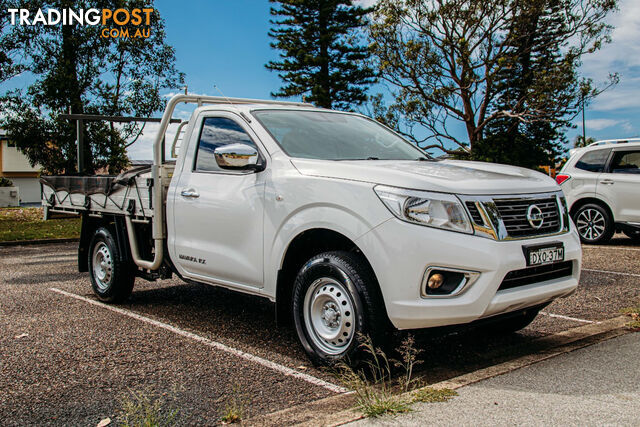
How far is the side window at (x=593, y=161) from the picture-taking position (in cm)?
→ 1259

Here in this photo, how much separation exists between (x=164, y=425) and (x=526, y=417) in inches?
79.7

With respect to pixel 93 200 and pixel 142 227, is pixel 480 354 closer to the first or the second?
pixel 142 227

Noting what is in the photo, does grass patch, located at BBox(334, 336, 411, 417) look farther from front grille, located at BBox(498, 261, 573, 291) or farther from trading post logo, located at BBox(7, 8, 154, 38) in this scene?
trading post logo, located at BBox(7, 8, 154, 38)

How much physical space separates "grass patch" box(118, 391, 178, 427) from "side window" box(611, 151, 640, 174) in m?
10.9

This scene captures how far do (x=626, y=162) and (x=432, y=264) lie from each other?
9878mm

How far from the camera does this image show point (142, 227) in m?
6.89

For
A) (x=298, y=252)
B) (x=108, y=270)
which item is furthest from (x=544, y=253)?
(x=108, y=270)

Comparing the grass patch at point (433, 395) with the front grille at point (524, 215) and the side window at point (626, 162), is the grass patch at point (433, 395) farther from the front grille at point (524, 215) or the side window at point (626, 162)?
the side window at point (626, 162)

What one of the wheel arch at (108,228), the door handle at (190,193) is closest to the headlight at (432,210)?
the door handle at (190,193)

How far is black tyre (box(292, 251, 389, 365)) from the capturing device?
4227 millimetres

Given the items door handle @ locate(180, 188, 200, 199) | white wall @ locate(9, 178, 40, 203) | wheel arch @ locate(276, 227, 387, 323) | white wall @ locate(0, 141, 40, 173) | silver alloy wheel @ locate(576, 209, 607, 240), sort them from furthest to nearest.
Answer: white wall @ locate(9, 178, 40, 203)
white wall @ locate(0, 141, 40, 173)
silver alloy wheel @ locate(576, 209, 607, 240)
door handle @ locate(180, 188, 200, 199)
wheel arch @ locate(276, 227, 387, 323)

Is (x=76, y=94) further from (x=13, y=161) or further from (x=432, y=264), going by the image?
(x=13, y=161)

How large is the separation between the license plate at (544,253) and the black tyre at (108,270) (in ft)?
14.5

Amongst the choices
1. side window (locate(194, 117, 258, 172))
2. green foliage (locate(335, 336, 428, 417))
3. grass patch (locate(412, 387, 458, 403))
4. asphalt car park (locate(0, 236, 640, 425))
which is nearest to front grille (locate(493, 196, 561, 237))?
asphalt car park (locate(0, 236, 640, 425))
